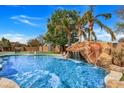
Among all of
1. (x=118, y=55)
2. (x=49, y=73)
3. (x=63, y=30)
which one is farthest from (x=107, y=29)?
(x=49, y=73)

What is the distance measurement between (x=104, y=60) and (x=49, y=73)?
0.48 m

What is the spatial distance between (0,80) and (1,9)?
588 mm

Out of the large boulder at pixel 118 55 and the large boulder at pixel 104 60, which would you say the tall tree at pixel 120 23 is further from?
the large boulder at pixel 104 60

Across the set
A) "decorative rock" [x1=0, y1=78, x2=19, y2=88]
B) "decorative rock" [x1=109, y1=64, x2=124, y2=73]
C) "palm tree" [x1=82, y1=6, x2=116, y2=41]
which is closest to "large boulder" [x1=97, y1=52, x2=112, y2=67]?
"decorative rock" [x1=109, y1=64, x2=124, y2=73]

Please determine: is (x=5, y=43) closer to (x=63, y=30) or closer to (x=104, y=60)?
(x=63, y=30)

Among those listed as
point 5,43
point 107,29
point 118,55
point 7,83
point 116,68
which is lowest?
point 7,83

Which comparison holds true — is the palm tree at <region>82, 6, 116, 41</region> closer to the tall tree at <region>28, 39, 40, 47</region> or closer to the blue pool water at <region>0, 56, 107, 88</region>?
the blue pool water at <region>0, 56, 107, 88</region>

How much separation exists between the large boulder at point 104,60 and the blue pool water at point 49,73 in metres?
0.05

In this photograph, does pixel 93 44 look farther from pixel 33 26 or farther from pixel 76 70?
pixel 33 26

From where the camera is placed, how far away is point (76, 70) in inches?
118

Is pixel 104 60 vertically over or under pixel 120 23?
under

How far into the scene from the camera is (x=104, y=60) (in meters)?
3.00

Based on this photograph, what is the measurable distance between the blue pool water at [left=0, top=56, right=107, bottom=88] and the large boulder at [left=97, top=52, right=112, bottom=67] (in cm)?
5

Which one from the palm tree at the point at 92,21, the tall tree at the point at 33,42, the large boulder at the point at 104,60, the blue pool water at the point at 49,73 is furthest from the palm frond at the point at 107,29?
the tall tree at the point at 33,42
